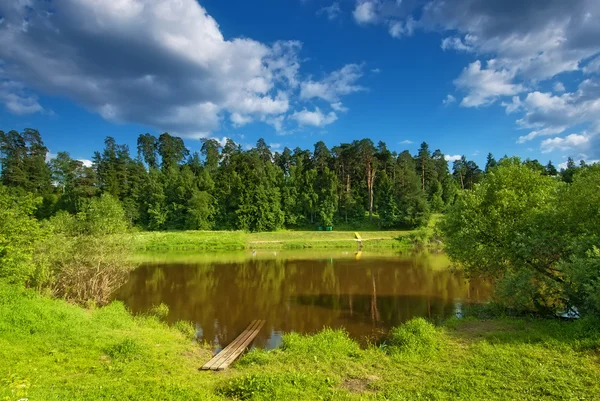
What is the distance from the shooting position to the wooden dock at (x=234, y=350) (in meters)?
12.2

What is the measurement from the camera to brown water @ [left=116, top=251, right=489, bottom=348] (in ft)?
62.5

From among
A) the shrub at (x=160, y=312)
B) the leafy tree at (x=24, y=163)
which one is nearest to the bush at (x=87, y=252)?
the shrub at (x=160, y=312)

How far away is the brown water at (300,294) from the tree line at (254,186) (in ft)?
108

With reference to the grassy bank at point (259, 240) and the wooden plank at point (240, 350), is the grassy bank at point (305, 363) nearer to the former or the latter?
the wooden plank at point (240, 350)

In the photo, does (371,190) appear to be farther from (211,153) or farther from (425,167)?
(211,153)

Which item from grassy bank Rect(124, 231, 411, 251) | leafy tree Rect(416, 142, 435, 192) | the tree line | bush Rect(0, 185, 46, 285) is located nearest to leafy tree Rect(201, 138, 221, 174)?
the tree line

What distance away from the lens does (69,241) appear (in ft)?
62.9

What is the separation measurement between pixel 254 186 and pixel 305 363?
6878 cm

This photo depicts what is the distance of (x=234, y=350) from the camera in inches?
557

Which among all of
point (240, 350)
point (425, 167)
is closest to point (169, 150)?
point (425, 167)

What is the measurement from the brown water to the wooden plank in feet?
1.25

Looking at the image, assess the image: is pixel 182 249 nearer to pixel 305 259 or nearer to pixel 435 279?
pixel 305 259

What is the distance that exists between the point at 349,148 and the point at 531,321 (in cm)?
7520

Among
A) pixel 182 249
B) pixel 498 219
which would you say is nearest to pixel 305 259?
pixel 182 249
